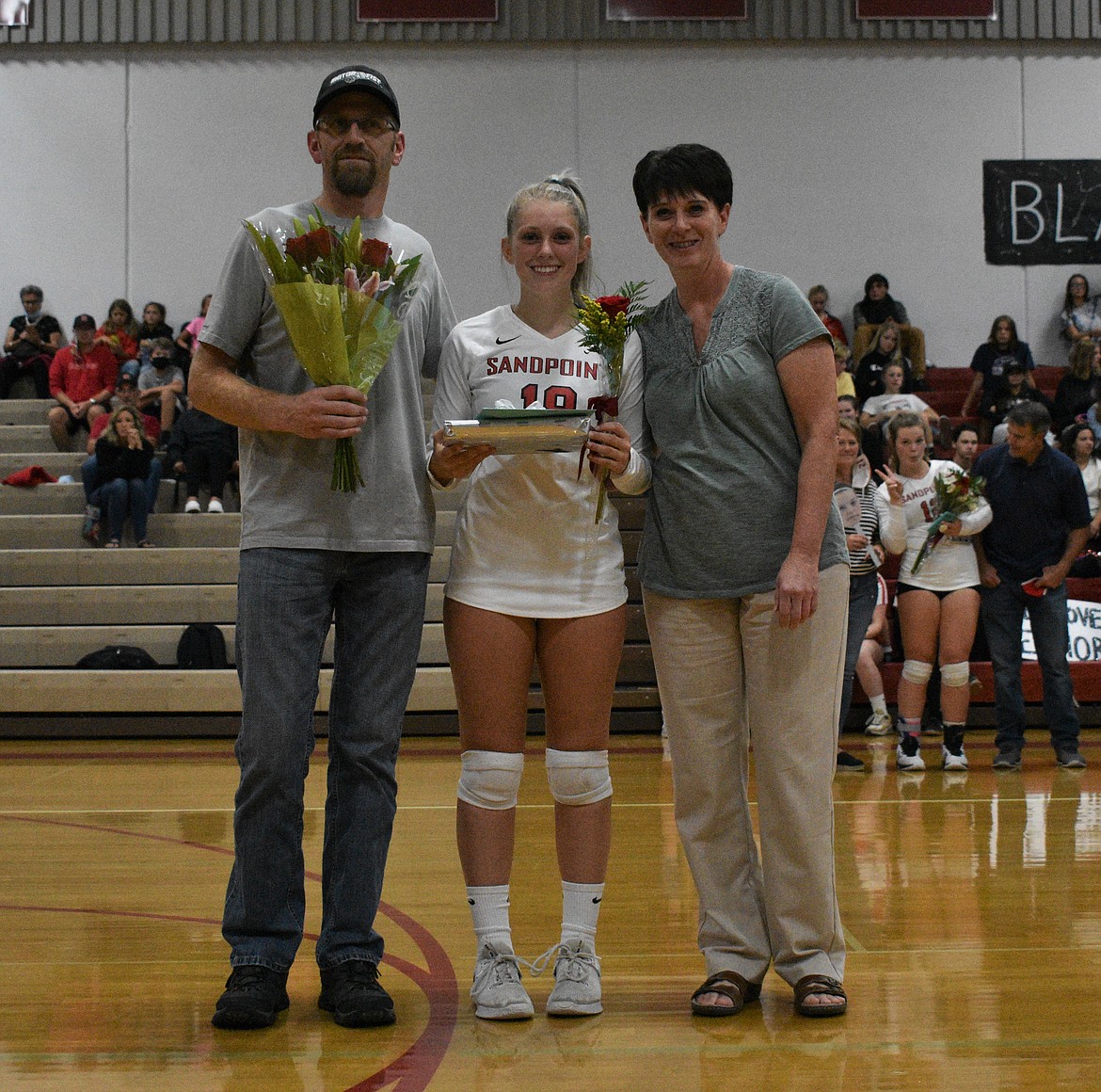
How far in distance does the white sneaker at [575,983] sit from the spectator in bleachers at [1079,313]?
Result: 438 inches

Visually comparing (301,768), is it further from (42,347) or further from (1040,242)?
(1040,242)

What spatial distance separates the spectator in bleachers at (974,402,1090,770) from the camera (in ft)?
19.6

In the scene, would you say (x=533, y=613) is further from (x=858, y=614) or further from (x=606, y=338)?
(x=858, y=614)

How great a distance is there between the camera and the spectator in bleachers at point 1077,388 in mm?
10742

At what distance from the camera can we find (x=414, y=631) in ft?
8.57

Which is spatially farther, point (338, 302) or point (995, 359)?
point (995, 359)

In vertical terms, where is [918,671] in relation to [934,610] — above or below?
below

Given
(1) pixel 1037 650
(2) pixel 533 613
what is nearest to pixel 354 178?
(2) pixel 533 613

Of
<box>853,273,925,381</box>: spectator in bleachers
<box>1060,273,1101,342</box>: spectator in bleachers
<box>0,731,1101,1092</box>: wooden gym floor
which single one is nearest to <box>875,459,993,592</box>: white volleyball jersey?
<box>0,731,1101,1092</box>: wooden gym floor

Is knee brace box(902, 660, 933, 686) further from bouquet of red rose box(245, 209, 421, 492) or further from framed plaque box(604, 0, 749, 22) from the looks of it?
framed plaque box(604, 0, 749, 22)

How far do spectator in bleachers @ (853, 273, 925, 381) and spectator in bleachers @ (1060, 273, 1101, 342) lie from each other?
1392 mm

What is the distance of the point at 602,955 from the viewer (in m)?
2.97

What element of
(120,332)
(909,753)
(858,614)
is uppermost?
(120,332)

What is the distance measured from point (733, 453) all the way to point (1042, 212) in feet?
38.0
